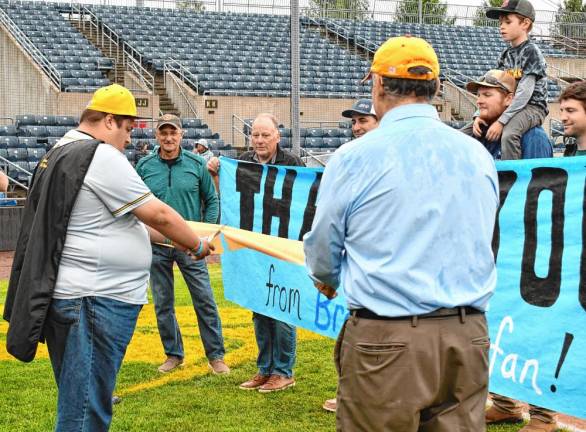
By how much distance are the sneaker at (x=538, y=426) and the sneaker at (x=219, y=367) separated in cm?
258

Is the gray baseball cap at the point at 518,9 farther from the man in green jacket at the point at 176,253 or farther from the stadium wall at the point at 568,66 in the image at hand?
the stadium wall at the point at 568,66

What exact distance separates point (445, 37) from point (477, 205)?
3284cm

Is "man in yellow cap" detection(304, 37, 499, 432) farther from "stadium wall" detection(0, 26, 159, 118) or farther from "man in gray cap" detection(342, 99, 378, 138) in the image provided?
"stadium wall" detection(0, 26, 159, 118)

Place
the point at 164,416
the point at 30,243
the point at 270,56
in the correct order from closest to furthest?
the point at 30,243 < the point at 164,416 < the point at 270,56

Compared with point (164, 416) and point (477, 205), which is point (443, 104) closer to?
point (164, 416)

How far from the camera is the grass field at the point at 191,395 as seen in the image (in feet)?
17.8

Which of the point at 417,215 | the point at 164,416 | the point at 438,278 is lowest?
the point at 164,416

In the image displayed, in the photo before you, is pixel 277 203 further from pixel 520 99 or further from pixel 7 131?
pixel 7 131

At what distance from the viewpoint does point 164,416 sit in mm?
5602

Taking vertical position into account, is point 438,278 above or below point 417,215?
below

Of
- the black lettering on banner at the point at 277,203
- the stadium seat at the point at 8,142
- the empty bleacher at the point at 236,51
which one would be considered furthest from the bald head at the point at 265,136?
the empty bleacher at the point at 236,51

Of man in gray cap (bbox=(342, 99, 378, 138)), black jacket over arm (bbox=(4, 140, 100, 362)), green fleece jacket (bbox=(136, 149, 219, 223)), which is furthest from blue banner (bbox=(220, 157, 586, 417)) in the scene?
green fleece jacket (bbox=(136, 149, 219, 223))

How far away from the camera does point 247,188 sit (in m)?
6.81

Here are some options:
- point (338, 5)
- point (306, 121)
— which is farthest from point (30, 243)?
point (338, 5)
